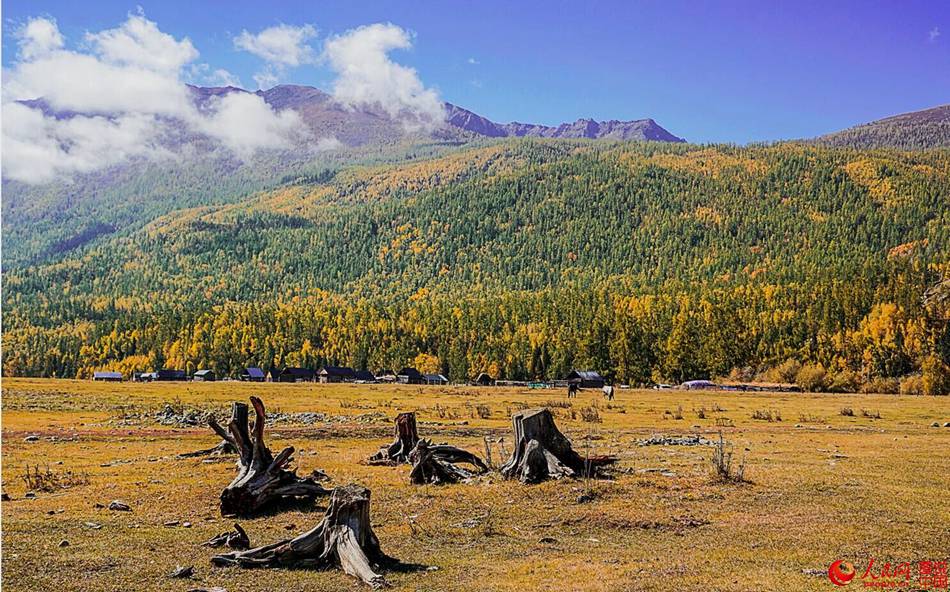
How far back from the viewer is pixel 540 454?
73.3ft

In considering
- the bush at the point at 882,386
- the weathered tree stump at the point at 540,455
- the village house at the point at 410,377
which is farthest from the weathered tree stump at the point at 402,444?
the village house at the point at 410,377

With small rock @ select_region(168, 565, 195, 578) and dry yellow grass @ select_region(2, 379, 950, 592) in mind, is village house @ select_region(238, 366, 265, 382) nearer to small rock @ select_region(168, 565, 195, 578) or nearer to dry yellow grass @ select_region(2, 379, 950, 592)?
dry yellow grass @ select_region(2, 379, 950, 592)

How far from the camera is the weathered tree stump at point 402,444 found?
2650cm

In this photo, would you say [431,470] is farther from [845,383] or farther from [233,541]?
[845,383]

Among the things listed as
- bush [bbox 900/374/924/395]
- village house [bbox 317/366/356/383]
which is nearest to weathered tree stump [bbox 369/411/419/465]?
bush [bbox 900/374/924/395]

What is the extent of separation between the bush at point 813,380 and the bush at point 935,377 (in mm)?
13970

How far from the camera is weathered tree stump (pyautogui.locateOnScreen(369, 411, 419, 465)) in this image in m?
26.5

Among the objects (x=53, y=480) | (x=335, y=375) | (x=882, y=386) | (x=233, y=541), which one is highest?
(x=233, y=541)

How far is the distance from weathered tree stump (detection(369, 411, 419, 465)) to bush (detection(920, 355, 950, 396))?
9729 cm

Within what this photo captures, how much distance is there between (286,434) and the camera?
1485 inches

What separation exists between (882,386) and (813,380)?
965 centimetres

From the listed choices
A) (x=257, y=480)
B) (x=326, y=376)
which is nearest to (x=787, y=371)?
(x=326, y=376)

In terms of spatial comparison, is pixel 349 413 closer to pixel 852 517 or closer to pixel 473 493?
pixel 473 493

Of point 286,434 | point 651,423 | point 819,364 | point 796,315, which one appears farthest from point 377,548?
point 796,315
